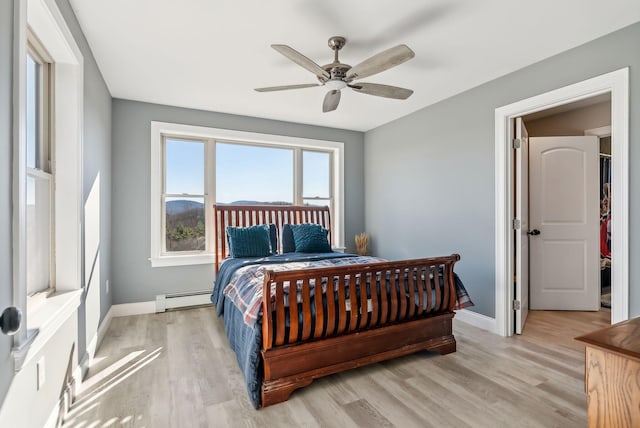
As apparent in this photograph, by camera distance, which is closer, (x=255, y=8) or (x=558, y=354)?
(x=255, y=8)

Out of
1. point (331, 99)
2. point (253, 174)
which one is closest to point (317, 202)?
point (253, 174)

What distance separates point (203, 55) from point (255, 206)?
6.80 ft

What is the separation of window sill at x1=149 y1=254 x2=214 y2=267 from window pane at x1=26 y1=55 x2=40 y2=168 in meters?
2.16

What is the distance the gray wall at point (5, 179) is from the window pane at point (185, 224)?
9.83 ft

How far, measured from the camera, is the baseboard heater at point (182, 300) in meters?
3.92

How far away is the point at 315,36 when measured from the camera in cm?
246

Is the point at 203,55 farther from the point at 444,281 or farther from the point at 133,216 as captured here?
the point at 444,281

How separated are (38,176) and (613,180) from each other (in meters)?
3.91

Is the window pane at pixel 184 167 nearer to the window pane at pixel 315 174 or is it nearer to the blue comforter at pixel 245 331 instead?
the blue comforter at pixel 245 331

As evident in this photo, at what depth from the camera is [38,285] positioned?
1.90m

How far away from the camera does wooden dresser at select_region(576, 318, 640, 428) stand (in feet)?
3.02

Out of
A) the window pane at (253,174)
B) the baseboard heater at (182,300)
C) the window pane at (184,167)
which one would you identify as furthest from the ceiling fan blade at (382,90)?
the baseboard heater at (182,300)

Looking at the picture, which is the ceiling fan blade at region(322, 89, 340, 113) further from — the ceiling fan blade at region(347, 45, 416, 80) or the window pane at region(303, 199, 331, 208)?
the window pane at region(303, 199, 331, 208)

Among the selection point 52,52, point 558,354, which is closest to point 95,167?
point 52,52
